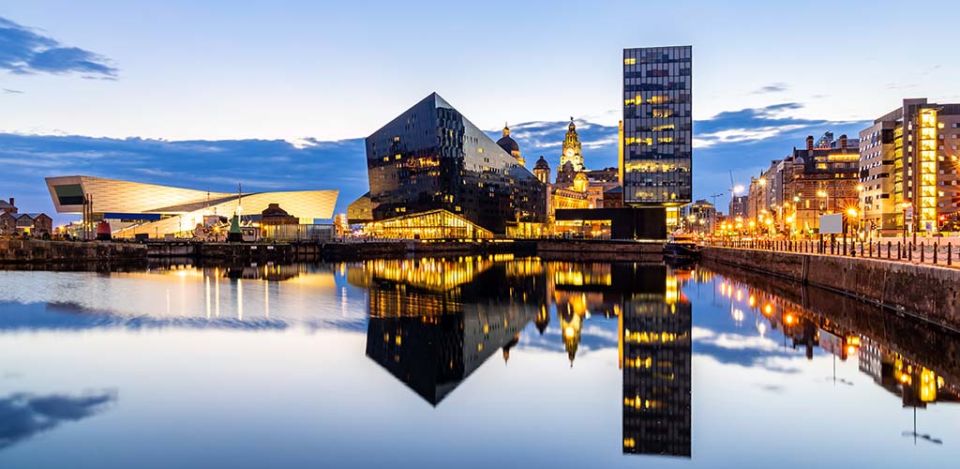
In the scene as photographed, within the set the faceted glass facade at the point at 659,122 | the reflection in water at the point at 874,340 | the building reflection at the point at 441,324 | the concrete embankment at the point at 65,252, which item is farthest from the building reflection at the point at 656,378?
the faceted glass facade at the point at 659,122

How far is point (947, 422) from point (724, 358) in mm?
8070

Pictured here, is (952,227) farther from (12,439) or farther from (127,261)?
(12,439)

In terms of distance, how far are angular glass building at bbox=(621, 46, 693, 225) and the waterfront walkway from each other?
28.5 meters

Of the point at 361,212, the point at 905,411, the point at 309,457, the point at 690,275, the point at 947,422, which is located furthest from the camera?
the point at 361,212

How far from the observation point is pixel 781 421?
14.9 meters

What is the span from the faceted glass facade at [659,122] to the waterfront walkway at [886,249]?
93.3 feet

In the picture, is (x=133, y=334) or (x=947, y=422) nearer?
(x=947, y=422)

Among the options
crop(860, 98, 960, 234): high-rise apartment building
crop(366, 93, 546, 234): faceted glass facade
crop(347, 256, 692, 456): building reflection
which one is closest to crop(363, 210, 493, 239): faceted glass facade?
crop(366, 93, 546, 234): faceted glass facade

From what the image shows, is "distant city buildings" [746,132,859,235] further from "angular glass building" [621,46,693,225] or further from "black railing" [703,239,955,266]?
"black railing" [703,239,955,266]

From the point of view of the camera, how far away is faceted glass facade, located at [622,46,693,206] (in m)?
110

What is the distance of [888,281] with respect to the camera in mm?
30500

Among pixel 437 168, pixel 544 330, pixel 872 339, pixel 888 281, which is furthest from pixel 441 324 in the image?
pixel 437 168

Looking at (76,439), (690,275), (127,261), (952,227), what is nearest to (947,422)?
(76,439)

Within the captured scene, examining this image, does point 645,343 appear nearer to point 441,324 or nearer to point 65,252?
point 441,324
